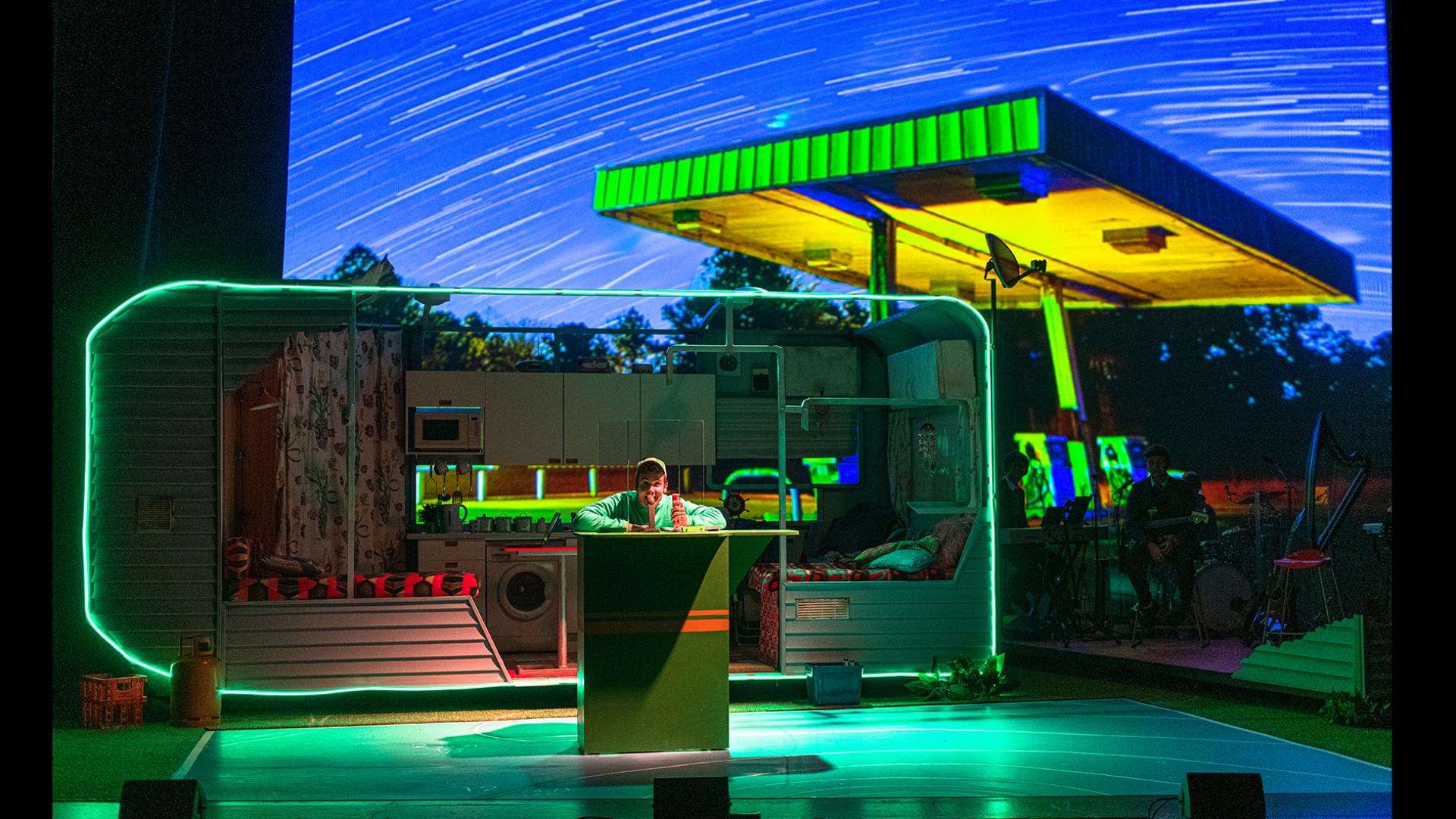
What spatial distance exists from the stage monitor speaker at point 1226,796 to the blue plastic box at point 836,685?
10.8 ft

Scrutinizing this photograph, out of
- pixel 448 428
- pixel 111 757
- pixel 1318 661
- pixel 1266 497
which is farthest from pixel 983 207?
pixel 111 757

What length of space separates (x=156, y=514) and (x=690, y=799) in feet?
14.5

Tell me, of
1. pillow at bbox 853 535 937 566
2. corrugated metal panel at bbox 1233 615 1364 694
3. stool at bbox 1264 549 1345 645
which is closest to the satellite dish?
pillow at bbox 853 535 937 566

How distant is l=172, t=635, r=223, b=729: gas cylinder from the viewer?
6777mm

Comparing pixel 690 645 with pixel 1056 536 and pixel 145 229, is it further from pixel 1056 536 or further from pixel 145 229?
pixel 1056 536

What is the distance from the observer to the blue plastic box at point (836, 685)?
7363mm

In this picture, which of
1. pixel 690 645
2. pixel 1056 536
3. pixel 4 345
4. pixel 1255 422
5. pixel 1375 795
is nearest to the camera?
pixel 4 345

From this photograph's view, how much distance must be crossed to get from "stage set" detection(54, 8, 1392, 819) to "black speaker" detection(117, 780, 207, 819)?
14mm

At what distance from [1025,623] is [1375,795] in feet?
14.9

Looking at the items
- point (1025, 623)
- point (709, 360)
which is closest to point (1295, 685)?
point (1025, 623)

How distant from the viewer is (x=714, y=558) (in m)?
5.88

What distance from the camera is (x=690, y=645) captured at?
19.2 ft

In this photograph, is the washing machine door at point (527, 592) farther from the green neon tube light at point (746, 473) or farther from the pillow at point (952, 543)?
the pillow at point (952, 543)

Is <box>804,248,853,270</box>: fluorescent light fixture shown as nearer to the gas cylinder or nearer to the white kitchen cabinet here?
the white kitchen cabinet
